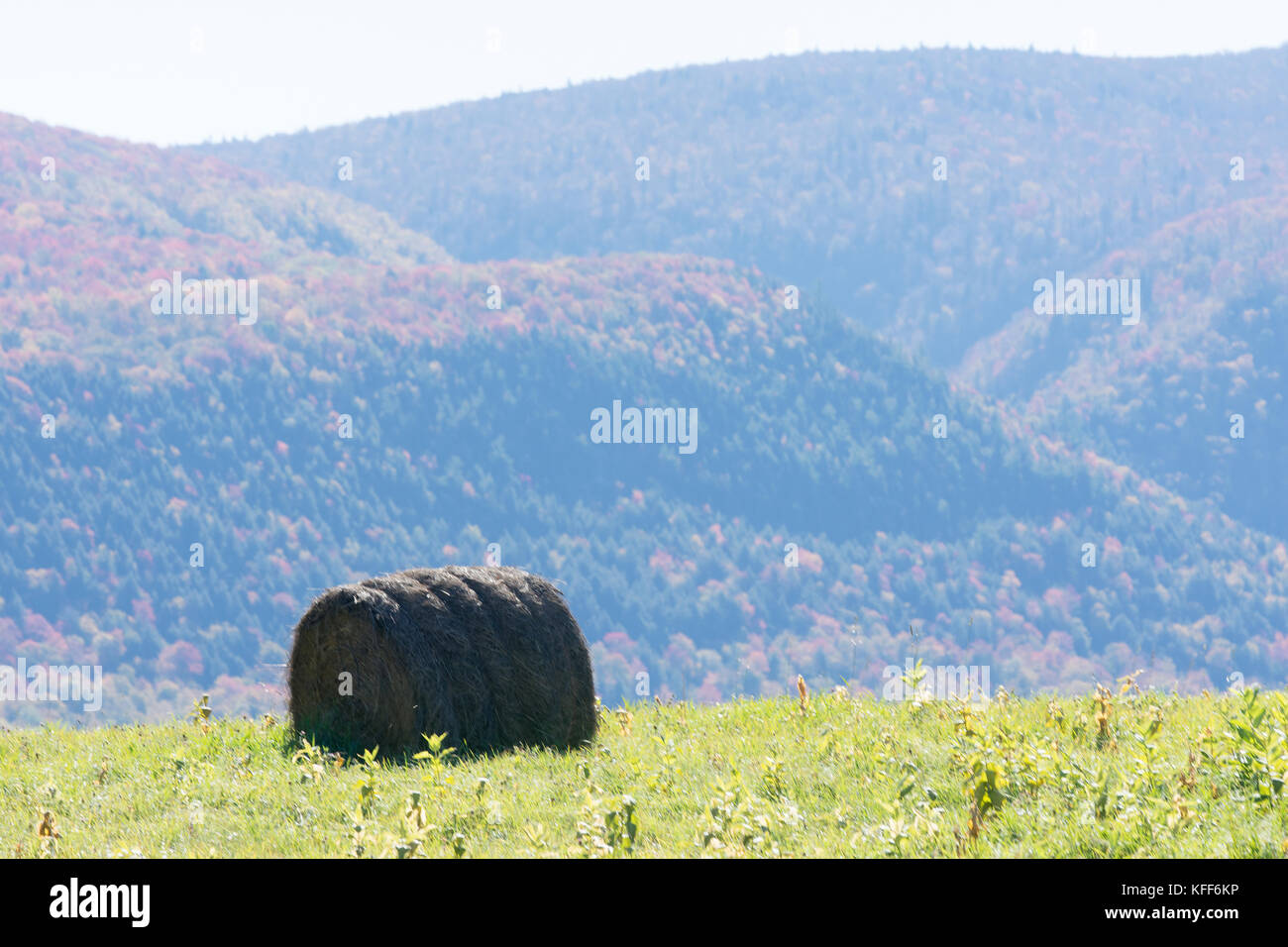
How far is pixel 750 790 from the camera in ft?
27.5

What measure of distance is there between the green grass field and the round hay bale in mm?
526

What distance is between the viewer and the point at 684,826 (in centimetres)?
759

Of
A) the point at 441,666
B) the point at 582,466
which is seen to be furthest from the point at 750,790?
the point at 582,466

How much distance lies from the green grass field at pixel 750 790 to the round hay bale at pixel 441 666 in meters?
0.53

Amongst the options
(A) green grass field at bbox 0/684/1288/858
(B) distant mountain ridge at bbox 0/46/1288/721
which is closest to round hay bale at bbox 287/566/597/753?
(A) green grass field at bbox 0/684/1288/858

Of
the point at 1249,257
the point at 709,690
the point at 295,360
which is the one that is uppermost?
the point at 1249,257

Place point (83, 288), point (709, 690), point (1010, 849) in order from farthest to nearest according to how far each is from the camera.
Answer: point (83, 288), point (709, 690), point (1010, 849)

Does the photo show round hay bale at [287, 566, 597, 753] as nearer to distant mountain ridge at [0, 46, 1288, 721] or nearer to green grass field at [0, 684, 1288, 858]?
green grass field at [0, 684, 1288, 858]

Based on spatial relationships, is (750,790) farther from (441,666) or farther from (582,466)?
(582,466)

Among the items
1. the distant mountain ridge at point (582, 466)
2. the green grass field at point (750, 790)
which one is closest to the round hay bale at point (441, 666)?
the green grass field at point (750, 790)

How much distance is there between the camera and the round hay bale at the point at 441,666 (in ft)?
36.7
